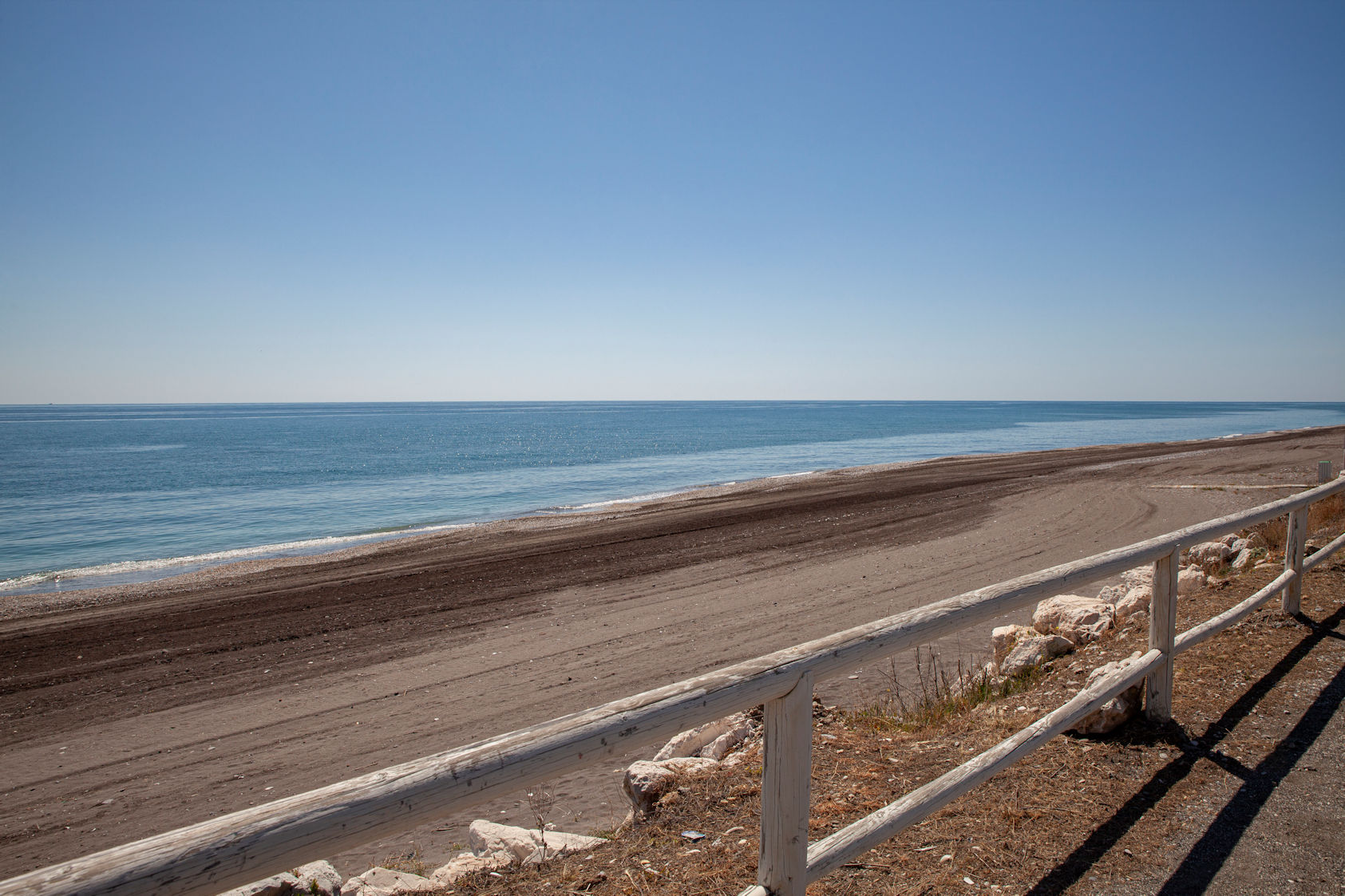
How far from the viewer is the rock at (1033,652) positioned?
6.20 m

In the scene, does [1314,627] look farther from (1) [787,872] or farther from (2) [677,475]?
(2) [677,475]

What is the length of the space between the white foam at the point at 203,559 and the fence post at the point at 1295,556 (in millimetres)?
19433

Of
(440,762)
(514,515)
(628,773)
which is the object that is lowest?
(514,515)

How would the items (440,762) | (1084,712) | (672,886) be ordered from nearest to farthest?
(440,762) < (672,886) < (1084,712)

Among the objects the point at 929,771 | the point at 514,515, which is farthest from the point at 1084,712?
the point at 514,515

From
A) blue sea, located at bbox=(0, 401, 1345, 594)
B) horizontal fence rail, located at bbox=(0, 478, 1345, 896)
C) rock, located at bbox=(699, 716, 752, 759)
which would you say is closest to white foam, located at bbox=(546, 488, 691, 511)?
blue sea, located at bbox=(0, 401, 1345, 594)

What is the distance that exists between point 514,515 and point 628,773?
21.4 metres

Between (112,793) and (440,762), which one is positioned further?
(112,793)

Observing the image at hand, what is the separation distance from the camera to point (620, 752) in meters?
1.96

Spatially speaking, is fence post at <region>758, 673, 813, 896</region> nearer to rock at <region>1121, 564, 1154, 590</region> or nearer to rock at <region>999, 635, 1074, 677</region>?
rock at <region>999, 635, 1074, 677</region>

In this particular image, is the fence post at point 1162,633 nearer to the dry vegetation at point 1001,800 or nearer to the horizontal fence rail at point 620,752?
the dry vegetation at point 1001,800

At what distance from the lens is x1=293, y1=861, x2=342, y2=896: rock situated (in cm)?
361

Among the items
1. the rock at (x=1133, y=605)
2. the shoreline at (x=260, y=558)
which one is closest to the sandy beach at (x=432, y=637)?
the shoreline at (x=260, y=558)

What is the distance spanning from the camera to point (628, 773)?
4.29 meters
